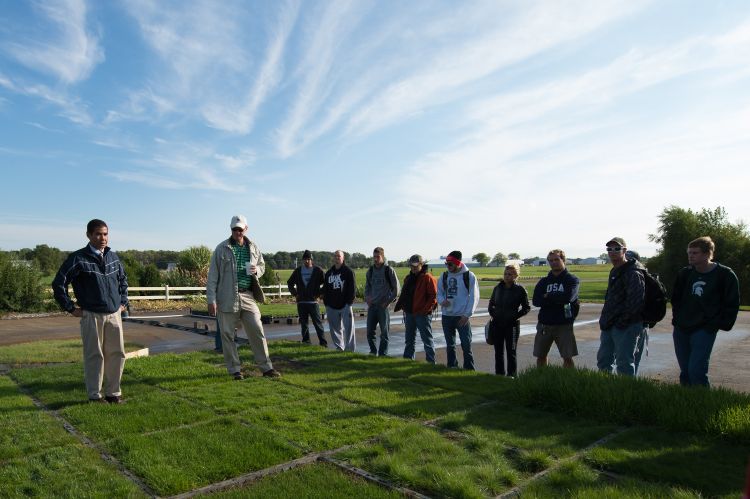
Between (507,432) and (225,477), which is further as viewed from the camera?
(507,432)

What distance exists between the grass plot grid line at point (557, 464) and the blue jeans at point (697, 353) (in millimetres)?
1545

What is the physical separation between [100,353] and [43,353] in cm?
507

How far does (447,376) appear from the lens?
667cm

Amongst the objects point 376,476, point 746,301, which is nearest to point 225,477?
point 376,476

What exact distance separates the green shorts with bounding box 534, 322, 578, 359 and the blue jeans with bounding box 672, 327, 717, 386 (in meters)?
1.28

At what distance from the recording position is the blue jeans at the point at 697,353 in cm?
539

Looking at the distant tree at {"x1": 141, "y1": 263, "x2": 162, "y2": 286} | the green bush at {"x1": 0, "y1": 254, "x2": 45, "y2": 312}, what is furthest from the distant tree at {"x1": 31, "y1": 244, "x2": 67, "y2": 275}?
the green bush at {"x1": 0, "y1": 254, "x2": 45, "y2": 312}

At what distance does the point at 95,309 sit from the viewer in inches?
219

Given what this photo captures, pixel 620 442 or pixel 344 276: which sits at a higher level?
pixel 344 276

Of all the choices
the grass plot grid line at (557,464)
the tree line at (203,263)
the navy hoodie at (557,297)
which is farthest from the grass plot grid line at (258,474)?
the tree line at (203,263)

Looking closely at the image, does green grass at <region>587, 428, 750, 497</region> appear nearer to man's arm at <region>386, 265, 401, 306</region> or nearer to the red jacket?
the red jacket

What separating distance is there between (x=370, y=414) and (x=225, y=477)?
1757 mm

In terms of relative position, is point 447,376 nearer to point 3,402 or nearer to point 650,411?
point 650,411

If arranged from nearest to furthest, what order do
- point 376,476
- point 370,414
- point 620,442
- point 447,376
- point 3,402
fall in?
1. point 376,476
2. point 620,442
3. point 370,414
4. point 3,402
5. point 447,376
